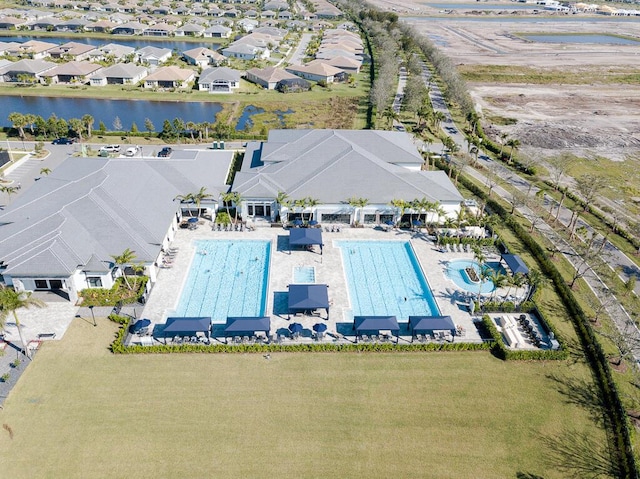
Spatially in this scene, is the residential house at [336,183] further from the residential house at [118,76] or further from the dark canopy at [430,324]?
the residential house at [118,76]

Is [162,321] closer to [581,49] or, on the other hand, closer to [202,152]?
[202,152]

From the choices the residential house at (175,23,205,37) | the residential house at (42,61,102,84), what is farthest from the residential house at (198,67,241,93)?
the residential house at (175,23,205,37)

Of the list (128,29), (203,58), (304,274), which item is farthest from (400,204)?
(128,29)

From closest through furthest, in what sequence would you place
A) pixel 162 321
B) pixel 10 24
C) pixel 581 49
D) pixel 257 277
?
pixel 162 321 → pixel 257 277 → pixel 10 24 → pixel 581 49

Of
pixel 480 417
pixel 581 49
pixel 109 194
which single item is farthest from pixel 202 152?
→ pixel 581 49

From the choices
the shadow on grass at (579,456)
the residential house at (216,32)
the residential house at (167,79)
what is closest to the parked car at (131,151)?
the residential house at (167,79)

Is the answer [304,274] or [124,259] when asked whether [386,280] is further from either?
[124,259]
